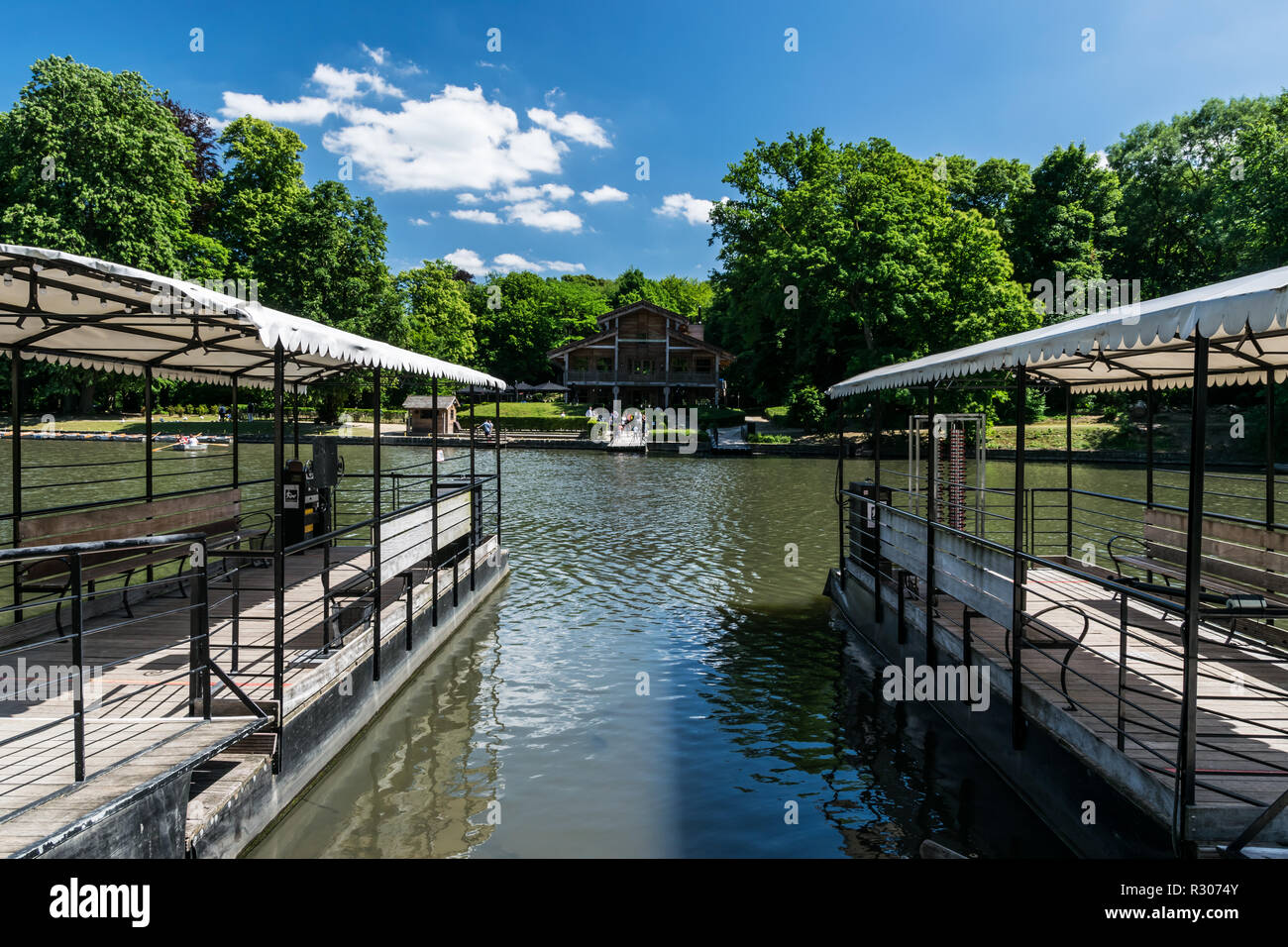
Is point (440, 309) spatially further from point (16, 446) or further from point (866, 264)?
point (16, 446)

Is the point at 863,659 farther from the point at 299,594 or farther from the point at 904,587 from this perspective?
the point at 299,594

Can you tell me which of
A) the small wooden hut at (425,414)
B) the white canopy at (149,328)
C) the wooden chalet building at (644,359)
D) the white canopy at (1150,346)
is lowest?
the white canopy at (1150,346)

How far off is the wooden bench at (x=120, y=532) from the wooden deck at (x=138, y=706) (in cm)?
58

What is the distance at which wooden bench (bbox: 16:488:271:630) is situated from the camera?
296 inches

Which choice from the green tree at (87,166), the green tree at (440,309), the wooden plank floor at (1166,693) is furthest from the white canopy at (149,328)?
the green tree at (440,309)

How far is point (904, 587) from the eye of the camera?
33.2 feet

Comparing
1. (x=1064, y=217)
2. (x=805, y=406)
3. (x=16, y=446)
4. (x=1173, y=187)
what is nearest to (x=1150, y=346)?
(x=16, y=446)

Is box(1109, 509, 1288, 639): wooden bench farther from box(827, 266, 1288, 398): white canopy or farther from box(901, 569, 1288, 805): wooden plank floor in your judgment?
box(827, 266, 1288, 398): white canopy

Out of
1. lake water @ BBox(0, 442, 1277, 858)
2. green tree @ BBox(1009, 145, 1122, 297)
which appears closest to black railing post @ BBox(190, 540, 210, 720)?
lake water @ BBox(0, 442, 1277, 858)

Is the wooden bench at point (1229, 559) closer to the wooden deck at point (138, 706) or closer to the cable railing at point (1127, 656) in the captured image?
the cable railing at point (1127, 656)

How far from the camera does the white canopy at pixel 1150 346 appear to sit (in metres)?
3.62

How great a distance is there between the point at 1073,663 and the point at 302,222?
55349 mm
